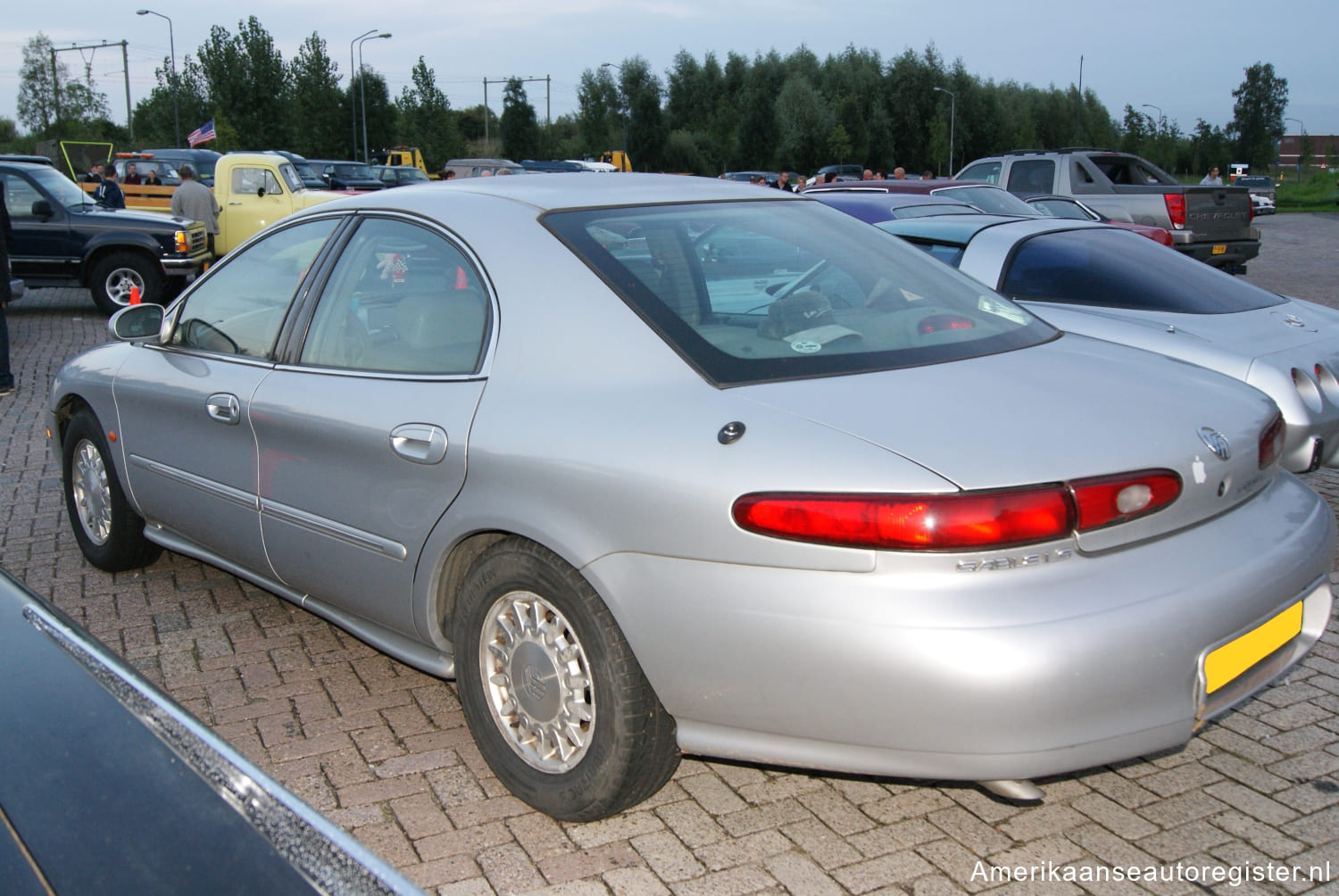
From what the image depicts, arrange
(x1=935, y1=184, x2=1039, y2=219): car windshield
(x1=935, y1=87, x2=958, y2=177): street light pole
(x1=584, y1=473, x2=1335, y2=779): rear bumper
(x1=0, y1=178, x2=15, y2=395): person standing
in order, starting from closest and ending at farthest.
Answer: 1. (x1=584, y1=473, x2=1335, y2=779): rear bumper
2. (x1=0, y1=178, x2=15, y2=395): person standing
3. (x1=935, y1=184, x2=1039, y2=219): car windshield
4. (x1=935, y1=87, x2=958, y2=177): street light pole

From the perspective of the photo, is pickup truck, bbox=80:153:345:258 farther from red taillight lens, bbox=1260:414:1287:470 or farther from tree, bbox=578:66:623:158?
tree, bbox=578:66:623:158

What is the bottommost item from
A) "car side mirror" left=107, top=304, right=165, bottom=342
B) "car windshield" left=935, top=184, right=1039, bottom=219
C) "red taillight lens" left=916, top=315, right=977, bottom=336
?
"car side mirror" left=107, top=304, right=165, bottom=342

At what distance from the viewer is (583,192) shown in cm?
333

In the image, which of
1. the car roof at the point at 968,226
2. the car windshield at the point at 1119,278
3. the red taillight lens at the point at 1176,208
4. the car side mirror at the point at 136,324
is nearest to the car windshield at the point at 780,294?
the car side mirror at the point at 136,324

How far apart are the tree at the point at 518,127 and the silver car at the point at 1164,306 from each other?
237 ft

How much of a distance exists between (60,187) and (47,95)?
7466 cm

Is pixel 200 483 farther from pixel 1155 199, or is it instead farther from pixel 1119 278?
pixel 1155 199

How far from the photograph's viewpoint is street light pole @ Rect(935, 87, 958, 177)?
69438 millimetres

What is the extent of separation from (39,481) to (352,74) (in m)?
62.1

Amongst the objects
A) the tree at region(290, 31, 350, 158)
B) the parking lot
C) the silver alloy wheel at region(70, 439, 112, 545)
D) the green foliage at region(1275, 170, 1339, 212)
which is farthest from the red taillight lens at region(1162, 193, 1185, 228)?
the tree at region(290, 31, 350, 158)

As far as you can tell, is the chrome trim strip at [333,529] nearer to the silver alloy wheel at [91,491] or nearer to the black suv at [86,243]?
the silver alloy wheel at [91,491]

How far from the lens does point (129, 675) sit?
206 centimetres

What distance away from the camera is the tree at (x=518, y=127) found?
75.8m

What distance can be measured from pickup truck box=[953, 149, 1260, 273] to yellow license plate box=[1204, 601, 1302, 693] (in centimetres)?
1073
